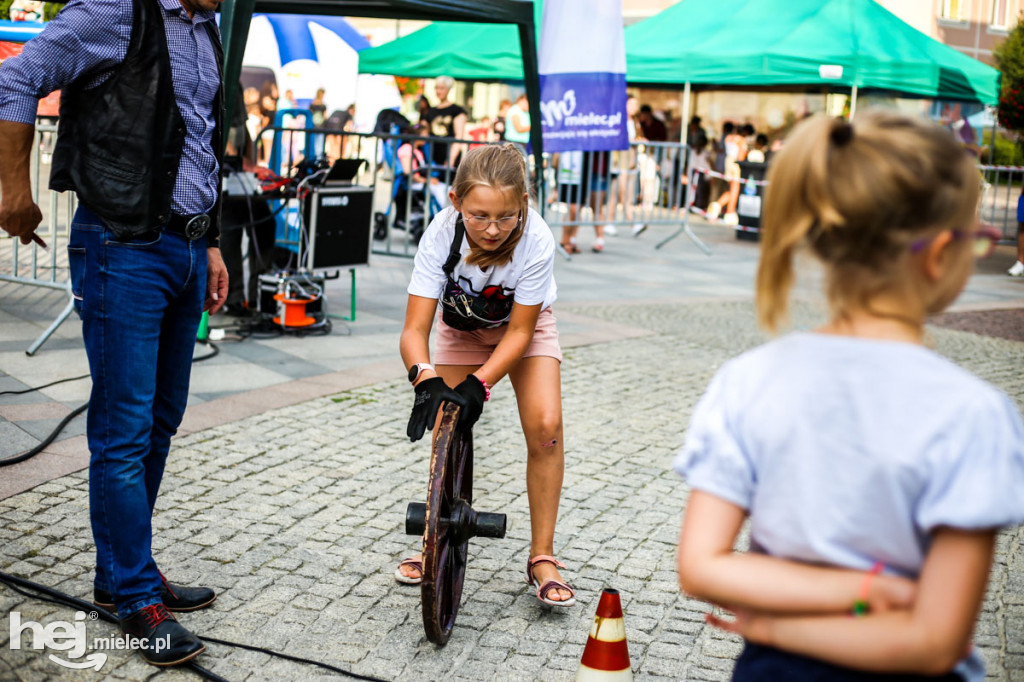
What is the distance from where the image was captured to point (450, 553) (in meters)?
3.15

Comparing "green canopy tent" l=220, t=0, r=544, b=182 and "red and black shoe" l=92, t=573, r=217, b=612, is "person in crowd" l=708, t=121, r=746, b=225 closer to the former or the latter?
"green canopy tent" l=220, t=0, r=544, b=182

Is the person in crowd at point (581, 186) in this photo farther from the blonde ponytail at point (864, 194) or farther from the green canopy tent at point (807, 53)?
the blonde ponytail at point (864, 194)

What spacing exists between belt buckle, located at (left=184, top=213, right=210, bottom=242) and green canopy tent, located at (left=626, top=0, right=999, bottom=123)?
1316cm

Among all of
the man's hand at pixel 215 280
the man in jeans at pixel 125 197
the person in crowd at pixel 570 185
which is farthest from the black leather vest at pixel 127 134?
the person in crowd at pixel 570 185

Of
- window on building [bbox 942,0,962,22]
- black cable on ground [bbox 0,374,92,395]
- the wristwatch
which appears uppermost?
window on building [bbox 942,0,962,22]

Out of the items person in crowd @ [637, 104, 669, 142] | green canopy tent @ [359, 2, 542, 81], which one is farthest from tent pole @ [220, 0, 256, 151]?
person in crowd @ [637, 104, 669, 142]

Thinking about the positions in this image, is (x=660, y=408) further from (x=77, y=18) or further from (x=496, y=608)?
(x=77, y=18)

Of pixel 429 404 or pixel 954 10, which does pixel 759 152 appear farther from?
pixel 954 10

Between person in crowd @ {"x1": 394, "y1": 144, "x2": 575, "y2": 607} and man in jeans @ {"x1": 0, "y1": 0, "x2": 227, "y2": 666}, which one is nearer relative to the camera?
man in jeans @ {"x1": 0, "y1": 0, "x2": 227, "y2": 666}

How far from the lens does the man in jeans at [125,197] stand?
2672 mm

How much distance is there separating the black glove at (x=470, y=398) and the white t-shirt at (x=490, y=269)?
0.37 meters

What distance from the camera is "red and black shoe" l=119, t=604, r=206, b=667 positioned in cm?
282

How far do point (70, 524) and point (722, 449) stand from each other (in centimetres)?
303

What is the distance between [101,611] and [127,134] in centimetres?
136
